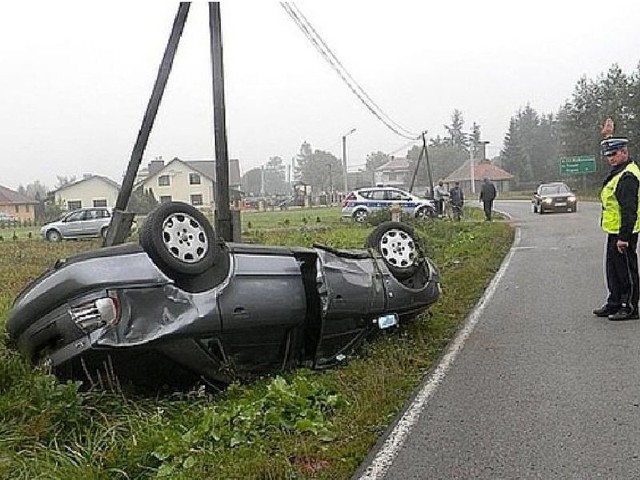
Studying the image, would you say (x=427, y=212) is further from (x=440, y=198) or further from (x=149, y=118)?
(x=149, y=118)

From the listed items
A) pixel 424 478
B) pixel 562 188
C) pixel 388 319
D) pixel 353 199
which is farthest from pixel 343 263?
pixel 562 188

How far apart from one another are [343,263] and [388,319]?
0.73 metres

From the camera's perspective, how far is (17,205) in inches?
1417

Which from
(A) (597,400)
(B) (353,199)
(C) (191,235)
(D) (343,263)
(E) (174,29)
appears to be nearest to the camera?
(A) (597,400)

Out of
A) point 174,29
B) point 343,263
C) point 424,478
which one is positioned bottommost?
point 424,478

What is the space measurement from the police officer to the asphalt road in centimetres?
26

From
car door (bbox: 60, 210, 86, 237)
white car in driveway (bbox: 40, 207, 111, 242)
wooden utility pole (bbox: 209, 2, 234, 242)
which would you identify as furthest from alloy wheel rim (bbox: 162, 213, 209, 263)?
car door (bbox: 60, 210, 86, 237)

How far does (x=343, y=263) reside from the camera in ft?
21.8

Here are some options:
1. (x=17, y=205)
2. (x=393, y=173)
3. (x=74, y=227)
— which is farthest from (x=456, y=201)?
(x=393, y=173)

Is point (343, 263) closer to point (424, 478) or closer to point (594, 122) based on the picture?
point (424, 478)

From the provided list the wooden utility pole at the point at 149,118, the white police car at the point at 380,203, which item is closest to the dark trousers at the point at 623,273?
the wooden utility pole at the point at 149,118

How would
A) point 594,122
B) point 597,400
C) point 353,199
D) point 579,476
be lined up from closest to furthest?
point 579,476, point 597,400, point 353,199, point 594,122

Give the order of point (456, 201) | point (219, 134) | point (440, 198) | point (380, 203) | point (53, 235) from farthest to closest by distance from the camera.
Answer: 1. point (380, 203)
2. point (440, 198)
3. point (456, 201)
4. point (53, 235)
5. point (219, 134)

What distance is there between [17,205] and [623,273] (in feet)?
109
